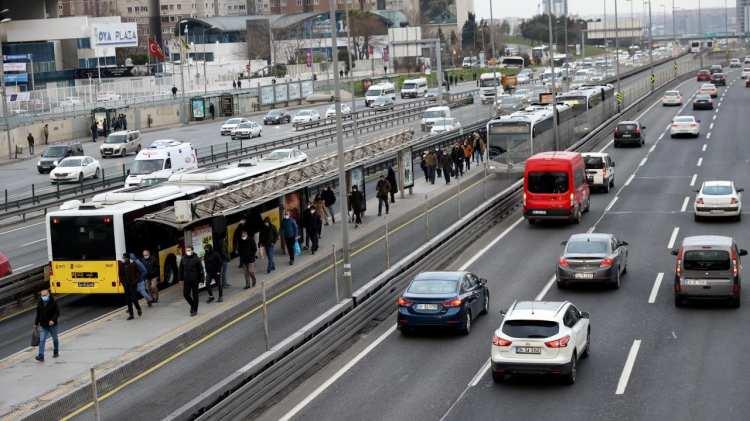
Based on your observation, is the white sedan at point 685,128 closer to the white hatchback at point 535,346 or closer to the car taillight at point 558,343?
the white hatchback at point 535,346

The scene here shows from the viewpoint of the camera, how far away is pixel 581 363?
73.2 ft

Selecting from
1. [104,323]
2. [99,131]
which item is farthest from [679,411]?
[99,131]

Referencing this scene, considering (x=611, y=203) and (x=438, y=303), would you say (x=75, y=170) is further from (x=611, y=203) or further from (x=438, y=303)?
(x=438, y=303)

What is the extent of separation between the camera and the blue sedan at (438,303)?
2422cm

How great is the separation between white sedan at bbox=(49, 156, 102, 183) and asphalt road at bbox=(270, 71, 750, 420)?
2907 centimetres

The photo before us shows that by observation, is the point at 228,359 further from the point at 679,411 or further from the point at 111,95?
the point at 111,95

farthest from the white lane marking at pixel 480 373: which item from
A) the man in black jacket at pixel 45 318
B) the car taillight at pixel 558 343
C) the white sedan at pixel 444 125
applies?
the white sedan at pixel 444 125

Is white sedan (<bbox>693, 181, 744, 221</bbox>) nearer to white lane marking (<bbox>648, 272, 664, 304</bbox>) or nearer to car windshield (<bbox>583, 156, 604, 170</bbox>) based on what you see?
car windshield (<bbox>583, 156, 604, 170</bbox>)

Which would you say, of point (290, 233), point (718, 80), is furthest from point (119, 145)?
point (718, 80)

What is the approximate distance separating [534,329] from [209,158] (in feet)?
147

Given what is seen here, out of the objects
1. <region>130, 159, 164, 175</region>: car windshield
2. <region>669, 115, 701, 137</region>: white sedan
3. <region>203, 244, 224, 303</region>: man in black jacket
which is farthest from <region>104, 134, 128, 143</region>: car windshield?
<region>203, 244, 224, 303</region>: man in black jacket

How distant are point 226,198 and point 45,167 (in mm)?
37376

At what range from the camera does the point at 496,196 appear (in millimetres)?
42312

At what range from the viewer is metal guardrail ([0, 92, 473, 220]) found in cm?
4915
